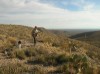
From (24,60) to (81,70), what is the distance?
5147 millimetres

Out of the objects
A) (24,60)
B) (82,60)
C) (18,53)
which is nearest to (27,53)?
(18,53)

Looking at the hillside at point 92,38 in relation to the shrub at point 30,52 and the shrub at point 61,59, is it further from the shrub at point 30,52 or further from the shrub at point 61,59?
the shrub at point 61,59

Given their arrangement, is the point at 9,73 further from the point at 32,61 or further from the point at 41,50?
the point at 41,50

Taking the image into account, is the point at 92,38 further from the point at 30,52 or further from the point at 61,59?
the point at 61,59

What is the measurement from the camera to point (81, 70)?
10.6m

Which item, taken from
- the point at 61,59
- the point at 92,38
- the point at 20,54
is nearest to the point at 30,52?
the point at 20,54

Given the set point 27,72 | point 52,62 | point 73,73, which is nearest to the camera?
point 73,73

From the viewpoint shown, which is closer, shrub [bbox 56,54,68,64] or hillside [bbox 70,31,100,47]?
shrub [bbox 56,54,68,64]

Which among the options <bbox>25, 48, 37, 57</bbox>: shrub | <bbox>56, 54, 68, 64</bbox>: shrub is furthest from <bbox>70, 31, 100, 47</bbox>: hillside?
<bbox>56, 54, 68, 64</bbox>: shrub

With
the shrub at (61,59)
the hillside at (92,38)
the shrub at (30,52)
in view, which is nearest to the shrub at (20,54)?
Result: the shrub at (30,52)

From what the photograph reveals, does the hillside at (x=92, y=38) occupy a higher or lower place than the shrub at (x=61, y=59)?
lower

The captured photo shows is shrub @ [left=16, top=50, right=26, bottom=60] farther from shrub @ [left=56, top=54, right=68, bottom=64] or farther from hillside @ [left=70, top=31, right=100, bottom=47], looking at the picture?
hillside @ [left=70, top=31, right=100, bottom=47]

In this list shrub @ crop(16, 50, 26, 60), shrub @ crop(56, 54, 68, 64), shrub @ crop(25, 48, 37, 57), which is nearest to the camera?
shrub @ crop(56, 54, 68, 64)

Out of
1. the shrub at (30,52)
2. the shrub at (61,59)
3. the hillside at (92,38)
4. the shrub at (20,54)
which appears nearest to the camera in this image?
the shrub at (61,59)
